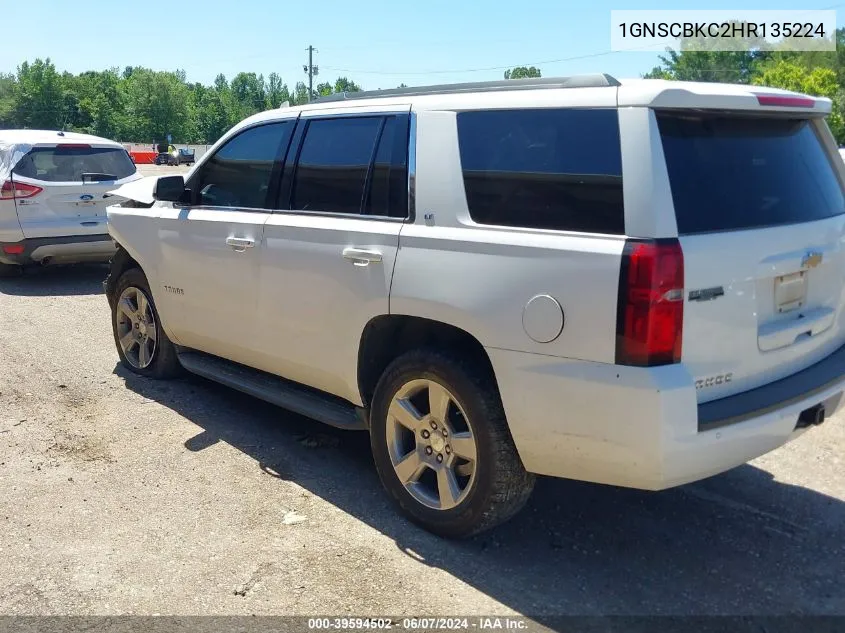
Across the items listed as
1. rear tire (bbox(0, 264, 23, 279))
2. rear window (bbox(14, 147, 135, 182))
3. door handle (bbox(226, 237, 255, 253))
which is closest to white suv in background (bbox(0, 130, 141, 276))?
rear window (bbox(14, 147, 135, 182))

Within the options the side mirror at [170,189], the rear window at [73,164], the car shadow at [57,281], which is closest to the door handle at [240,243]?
the side mirror at [170,189]

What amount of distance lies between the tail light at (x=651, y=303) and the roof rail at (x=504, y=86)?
75 cm

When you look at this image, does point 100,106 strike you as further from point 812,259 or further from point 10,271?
point 812,259

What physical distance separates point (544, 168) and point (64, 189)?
25.6ft

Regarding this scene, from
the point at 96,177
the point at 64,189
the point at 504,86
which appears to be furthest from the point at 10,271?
the point at 504,86

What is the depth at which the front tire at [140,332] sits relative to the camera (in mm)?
5758

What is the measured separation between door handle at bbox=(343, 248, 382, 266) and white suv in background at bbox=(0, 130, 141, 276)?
641cm

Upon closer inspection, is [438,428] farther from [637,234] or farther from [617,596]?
[637,234]

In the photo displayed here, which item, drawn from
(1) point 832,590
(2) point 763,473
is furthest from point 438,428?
(2) point 763,473

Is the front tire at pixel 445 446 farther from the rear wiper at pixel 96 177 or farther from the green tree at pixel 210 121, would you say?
the green tree at pixel 210 121

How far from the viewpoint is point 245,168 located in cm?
491

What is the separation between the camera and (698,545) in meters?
3.76

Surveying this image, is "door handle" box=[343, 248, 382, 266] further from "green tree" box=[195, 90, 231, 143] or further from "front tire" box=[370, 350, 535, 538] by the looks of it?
"green tree" box=[195, 90, 231, 143]

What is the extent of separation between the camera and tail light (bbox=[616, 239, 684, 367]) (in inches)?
114
